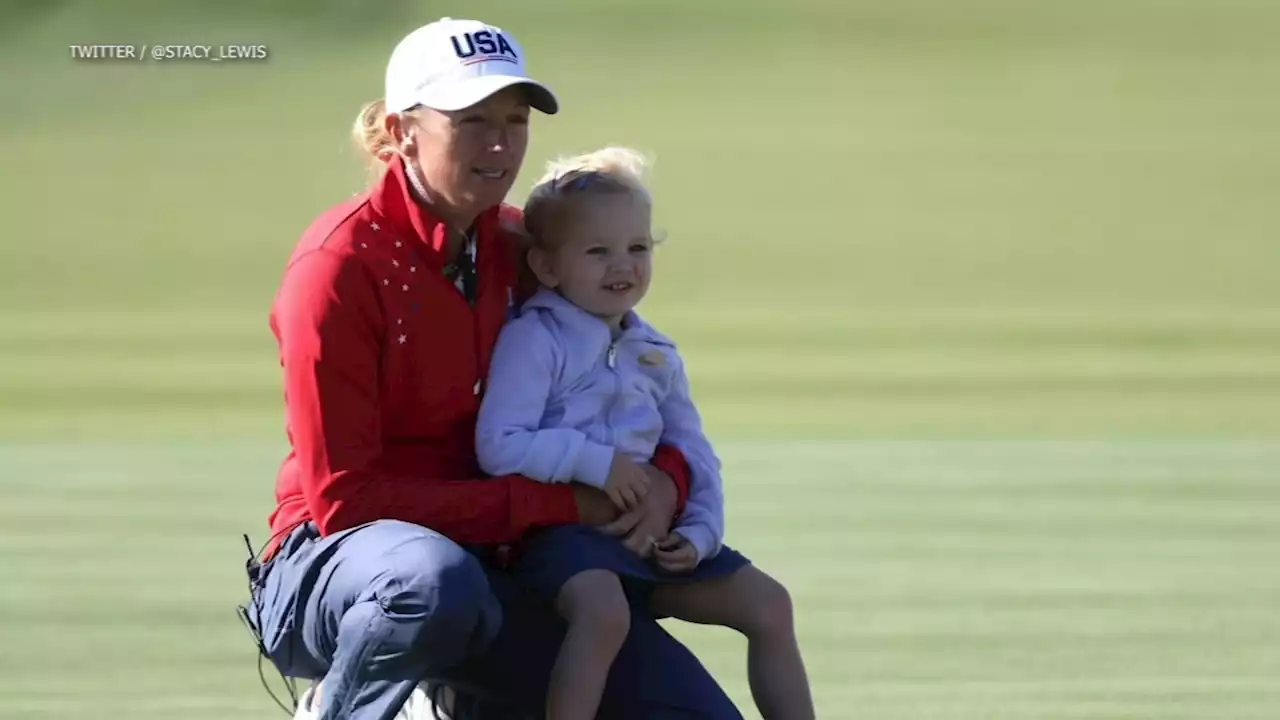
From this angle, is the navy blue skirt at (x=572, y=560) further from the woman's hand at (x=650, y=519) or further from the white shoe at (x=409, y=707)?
the white shoe at (x=409, y=707)

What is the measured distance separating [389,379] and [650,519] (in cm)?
46

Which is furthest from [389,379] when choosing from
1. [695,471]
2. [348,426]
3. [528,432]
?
[695,471]

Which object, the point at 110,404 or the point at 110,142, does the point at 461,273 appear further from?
the point at 110,142

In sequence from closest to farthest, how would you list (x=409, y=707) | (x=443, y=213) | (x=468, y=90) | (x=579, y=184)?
1. (x=468, y=90)
2. (x=443, y=213)
3. (x=579, y=184)
4. (x=409, y=707)

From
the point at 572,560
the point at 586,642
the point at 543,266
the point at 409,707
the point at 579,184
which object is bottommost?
the point at 409,707

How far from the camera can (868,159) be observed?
20.0m

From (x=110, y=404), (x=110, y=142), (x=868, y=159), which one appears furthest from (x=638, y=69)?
(x=110, y=404)

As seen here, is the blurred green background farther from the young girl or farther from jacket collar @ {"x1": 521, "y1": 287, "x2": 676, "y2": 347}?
jacket collar @ {"x1": 521, "y1": 287, "x2": 676, "y2": 347}

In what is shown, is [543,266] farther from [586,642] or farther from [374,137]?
[586,642]

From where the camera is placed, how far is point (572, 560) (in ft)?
10.6

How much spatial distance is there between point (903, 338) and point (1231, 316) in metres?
2.39

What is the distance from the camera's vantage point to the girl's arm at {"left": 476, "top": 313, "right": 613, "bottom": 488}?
10.6 feet

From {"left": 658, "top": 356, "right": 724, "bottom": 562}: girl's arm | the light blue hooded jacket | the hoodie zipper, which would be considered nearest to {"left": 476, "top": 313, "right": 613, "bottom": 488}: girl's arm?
the light blue hooded jacket

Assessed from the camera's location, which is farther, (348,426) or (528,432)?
(528,432)
